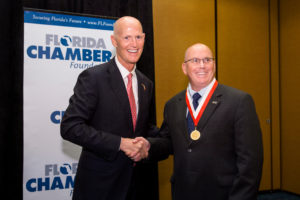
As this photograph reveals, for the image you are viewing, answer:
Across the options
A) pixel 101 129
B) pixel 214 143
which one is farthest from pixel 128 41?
pixel 214 143

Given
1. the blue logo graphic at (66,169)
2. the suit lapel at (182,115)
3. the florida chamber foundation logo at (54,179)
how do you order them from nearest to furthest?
the suit lapel at (182,115), the florida chamber foundation logo at (54,179), the blue logo graphic at (66,169)

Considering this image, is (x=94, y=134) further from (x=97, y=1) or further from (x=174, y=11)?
(x=174, y=11)

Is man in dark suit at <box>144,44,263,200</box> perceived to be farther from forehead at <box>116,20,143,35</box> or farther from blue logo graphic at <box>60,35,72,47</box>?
blue logo graphic at <box>60,35,72,47</box>

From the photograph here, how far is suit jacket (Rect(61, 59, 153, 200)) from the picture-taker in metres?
1.71

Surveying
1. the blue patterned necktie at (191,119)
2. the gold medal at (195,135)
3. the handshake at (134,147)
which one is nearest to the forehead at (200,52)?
the blue patterned necktie at (191,119)

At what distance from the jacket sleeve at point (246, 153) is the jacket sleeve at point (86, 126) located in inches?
30.4

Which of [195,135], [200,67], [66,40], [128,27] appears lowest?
[195,135]

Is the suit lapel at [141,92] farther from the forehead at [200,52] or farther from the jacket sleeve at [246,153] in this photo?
the jacket sleeve at [246,153]

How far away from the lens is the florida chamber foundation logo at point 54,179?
2862mm

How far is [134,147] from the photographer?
5.69 ft

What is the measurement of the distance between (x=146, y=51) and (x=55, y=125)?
157 centimetres

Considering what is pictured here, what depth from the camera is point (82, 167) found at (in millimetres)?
1832

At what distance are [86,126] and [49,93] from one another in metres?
1.47
